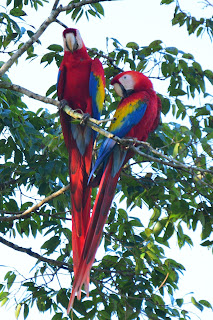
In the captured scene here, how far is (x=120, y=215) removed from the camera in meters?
2.90

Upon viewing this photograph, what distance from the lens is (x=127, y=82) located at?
289 cm

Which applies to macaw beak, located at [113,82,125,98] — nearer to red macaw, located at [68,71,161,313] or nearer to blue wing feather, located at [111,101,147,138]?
red macaw, located at [68,71,161,313]

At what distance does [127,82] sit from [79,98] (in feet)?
1.05

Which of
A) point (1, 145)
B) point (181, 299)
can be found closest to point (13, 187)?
point (1, 145)

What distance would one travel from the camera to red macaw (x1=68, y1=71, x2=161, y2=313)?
8.18ft

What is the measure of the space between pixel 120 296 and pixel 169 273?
1.00 feet

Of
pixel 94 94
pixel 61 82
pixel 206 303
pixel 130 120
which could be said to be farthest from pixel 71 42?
pixel 206 303

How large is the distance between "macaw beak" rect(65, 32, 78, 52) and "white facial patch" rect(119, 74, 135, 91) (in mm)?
376

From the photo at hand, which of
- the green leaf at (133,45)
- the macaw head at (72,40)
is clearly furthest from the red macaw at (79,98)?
the green leaf at (133,45)

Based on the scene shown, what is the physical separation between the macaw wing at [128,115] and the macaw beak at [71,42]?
19.7 inches

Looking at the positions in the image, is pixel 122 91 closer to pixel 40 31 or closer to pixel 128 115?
pixel 128 115

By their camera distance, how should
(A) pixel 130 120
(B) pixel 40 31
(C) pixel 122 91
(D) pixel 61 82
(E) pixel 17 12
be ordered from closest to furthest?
(B) pixel 40 31 < (E) pixel 17 12 < (A) pixel 130 120 < (C) pixel 122 91 < (D) pixel 61 82

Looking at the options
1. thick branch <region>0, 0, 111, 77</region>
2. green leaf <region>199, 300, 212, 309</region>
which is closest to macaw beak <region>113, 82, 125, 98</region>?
thick branch <region>0, 0, 111, 77</region>

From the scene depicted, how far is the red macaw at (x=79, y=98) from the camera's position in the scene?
2.77 m
